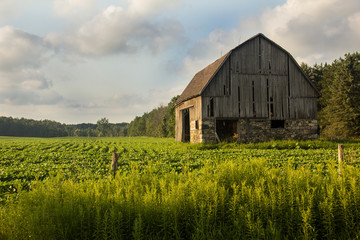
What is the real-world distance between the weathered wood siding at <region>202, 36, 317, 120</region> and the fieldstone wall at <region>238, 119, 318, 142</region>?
537 millimetres

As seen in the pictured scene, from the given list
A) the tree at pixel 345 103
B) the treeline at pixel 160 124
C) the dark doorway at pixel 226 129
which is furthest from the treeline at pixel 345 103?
the treeline at pixel 160 124

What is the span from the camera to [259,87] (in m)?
21.7

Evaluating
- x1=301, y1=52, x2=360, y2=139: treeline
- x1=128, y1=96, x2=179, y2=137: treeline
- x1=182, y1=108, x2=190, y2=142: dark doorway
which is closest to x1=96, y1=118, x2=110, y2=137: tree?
x1=128, y1=96, x2=179, y2=137: treeline

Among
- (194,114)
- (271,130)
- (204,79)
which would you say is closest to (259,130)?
(271,130)

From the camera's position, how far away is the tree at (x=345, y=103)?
3353 centimetres

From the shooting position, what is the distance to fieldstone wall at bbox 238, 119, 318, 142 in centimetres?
2138

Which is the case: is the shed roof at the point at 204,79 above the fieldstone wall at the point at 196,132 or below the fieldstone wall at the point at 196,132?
above

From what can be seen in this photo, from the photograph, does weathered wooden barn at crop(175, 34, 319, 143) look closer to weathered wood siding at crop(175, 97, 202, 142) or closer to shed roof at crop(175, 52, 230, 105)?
weathered wood siding at crop(175, 97, 202, 142)

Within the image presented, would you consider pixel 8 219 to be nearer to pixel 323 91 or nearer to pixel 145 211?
pixel 145 211

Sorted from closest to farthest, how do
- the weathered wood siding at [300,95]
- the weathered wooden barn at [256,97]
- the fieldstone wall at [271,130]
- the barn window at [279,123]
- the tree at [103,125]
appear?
the weathered wooden barn at [256,97]
the fieldstone wall at [271,130]
the weathered wood siding at [300,95]
the barn window at [279,123]
the tree at [103,125]

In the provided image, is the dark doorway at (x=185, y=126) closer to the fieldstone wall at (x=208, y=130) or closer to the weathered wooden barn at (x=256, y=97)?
the weathered wooden barn at (x=256, y=97)

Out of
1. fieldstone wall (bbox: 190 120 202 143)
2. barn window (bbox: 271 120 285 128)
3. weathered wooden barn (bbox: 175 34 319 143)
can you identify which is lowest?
fieldstone wall (bbox: 190 120 202 143)

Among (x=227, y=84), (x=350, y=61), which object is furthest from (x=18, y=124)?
(x=350, y=61)

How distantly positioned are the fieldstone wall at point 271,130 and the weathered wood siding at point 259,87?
537 mm
